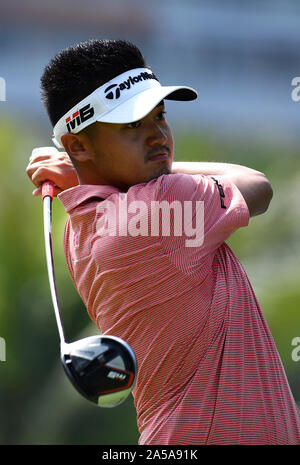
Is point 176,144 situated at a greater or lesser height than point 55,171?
lesser

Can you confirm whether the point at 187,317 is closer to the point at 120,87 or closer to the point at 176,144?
the point at 120,87

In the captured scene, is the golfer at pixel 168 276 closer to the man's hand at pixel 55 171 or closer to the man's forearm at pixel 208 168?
the man's forearm at pixel 208 168

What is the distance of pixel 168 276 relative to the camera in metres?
2.48

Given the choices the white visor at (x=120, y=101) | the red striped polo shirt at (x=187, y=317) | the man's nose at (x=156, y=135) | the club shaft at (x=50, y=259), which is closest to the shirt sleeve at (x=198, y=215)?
the red striped polo shirt at (x=187, y=317)

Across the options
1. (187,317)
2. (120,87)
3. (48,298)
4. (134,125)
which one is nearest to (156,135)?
(134,125)

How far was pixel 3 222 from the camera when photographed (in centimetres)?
721

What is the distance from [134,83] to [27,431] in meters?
5.20

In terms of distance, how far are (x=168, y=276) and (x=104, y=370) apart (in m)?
0.39

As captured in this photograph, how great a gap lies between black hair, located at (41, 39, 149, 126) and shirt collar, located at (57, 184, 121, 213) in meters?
0.31

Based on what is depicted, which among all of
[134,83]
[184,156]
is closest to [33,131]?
[184,156]

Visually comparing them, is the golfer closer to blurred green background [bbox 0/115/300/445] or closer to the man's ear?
the man's ear

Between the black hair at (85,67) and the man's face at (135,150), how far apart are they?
0.48 feet

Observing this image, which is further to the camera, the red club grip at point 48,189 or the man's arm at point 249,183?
the red club grip at point 48,189

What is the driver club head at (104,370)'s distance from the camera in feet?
7.25
